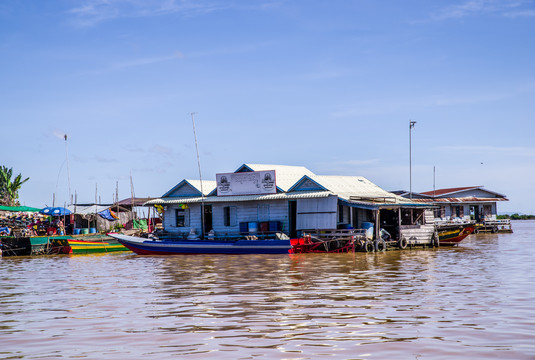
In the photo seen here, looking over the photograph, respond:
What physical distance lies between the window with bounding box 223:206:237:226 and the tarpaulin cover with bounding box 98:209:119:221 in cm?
1852

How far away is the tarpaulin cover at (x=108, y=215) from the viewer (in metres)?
55.7

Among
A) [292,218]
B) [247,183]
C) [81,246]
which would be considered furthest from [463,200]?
[81,246]

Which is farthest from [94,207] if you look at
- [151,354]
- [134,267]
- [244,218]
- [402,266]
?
[151,354]

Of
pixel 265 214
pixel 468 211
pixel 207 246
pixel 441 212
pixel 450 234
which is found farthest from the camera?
pixel 468 211

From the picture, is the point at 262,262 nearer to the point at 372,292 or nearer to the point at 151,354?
the point at 372,292

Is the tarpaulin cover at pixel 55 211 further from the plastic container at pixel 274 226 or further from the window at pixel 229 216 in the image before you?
the plastic container at pixel 274 226

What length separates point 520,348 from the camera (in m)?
9.90

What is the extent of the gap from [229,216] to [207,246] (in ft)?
21.5

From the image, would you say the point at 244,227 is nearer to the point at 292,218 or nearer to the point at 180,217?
the point at 292,218

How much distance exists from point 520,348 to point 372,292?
7.06 m

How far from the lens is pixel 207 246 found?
35375mm

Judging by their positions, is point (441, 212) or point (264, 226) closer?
point (264, 226)

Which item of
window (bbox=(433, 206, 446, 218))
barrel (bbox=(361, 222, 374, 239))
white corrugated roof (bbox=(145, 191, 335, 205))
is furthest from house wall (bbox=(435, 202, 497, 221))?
white corrugated roof (bbox=(145, 191, 335, 205))

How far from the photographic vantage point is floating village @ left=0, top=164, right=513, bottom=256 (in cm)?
3591
